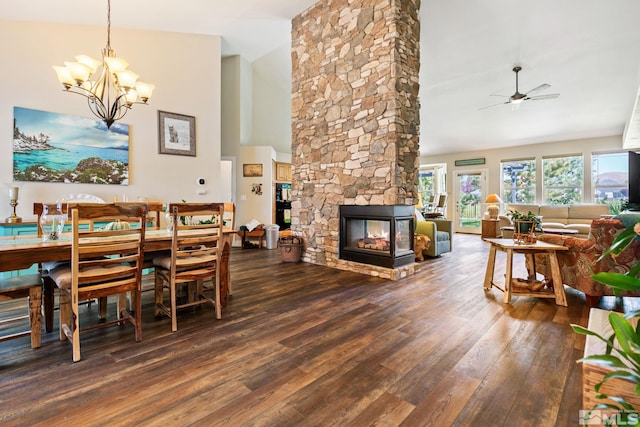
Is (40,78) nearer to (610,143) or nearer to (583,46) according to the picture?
(583,46)

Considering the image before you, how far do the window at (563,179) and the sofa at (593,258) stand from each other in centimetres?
646

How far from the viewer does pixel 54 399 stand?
147 cm

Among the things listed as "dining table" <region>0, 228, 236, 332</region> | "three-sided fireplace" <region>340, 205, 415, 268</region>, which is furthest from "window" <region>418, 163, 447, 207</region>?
→ "dining table" <region>0, 228, 236, 332</region>

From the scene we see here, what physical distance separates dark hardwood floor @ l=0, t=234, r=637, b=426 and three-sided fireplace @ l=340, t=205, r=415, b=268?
1.02 m

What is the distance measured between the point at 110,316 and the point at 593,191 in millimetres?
10330

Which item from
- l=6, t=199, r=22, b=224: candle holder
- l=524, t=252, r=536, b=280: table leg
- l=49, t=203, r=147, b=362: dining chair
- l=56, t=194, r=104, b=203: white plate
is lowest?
l=524, t=252, r=536, b=280: table leg

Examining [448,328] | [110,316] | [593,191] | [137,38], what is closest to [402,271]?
[448,328]

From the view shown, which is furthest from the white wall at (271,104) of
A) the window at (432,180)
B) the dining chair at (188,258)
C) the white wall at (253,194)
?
the window at (432,180)

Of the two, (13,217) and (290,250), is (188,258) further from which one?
(13,217)

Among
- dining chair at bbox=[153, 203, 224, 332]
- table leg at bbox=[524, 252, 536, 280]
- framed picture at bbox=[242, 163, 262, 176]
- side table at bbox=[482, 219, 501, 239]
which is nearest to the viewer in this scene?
dining chair at bbox=[153, 203, 224, 332]

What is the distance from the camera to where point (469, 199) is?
9.58 metres

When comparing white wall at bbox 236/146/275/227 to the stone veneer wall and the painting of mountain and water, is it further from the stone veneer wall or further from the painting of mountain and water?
the painting of mountain and water

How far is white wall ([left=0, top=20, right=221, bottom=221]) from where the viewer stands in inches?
146

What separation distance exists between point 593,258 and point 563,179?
6.76 metres
